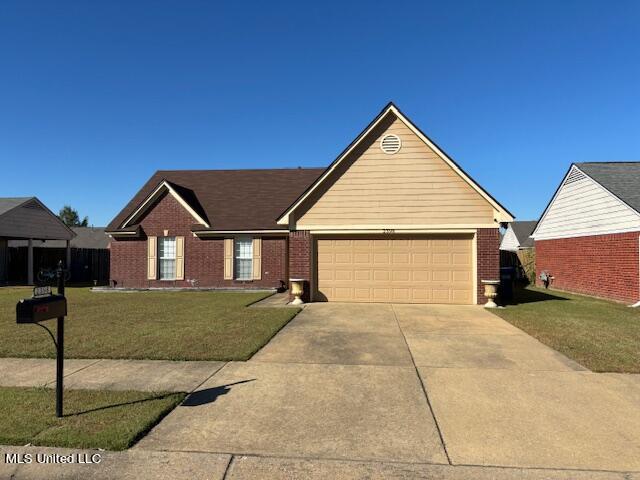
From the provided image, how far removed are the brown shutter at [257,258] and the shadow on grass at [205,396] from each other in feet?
43.2

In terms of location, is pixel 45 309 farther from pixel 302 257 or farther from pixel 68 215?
pixel 68 215

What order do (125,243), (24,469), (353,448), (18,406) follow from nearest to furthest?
(24,469) < (353,448) < (18,406) < (125,243)

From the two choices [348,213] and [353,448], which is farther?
[348,213]

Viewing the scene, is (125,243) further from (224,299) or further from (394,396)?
(394,396)

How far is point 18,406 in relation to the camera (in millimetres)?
4480

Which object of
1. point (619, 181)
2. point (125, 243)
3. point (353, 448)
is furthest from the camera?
point (125, 243)

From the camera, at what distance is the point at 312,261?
13797 millimetres

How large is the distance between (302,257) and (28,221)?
2147 centimetres

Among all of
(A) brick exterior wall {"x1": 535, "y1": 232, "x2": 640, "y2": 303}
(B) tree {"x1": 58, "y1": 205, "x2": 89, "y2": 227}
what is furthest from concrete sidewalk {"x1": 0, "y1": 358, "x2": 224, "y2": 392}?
(B) tree {"x1": 58, "y1": 205, "x2": 89, "y2": 227}

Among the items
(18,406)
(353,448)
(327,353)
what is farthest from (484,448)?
(18,406)

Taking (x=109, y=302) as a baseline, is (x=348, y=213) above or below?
above

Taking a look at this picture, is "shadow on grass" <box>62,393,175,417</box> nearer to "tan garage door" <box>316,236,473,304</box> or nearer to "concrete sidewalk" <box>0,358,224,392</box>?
"concrete sidewalk" <box>0,358,224,392</box>

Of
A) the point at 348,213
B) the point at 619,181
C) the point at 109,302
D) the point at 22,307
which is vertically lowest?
the point at 109,302

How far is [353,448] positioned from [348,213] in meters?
10.3
